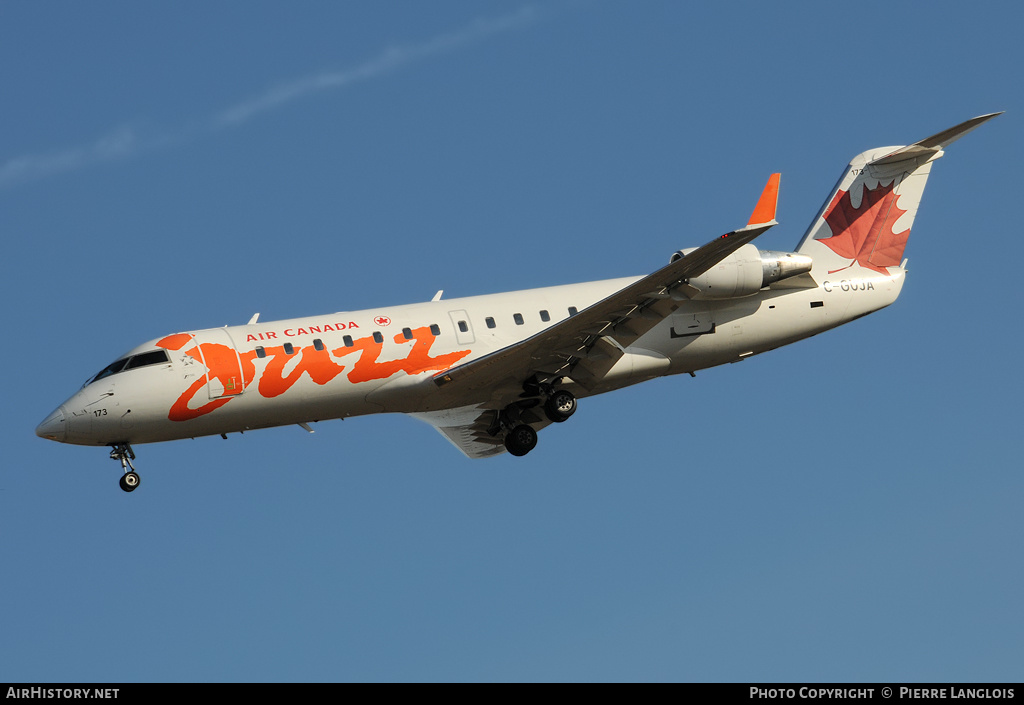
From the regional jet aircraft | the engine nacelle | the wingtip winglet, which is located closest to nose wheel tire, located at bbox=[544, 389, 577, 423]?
the regional jet aircraft

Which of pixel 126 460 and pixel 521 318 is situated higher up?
pixel 521 318

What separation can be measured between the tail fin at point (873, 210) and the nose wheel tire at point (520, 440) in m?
7.67

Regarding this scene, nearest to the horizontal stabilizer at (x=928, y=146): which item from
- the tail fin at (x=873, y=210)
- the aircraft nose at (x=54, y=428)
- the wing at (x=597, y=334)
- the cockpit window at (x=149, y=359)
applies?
the tail fin at (x=873, y=210)

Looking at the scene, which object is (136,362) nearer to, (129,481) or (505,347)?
(129,481)

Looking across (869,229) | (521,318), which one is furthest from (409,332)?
(869,229)

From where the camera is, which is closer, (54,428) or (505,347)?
(54,428)

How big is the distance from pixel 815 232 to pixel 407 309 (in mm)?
10095

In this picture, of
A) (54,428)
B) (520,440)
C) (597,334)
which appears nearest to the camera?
(54,428)

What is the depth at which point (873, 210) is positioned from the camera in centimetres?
3209

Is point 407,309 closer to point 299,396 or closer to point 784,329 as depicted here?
point 299,396

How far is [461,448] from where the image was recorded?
3178 cm

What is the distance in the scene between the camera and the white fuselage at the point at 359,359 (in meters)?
26.6

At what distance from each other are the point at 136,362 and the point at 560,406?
868 cm

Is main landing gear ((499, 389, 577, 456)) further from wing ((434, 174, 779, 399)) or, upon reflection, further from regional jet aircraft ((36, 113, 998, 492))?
wing ((434, 174, 779, 399))
